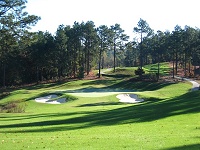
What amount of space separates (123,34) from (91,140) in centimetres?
8802

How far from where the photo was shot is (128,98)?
4897cm

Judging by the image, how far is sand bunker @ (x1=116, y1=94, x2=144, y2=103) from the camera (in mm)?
46800

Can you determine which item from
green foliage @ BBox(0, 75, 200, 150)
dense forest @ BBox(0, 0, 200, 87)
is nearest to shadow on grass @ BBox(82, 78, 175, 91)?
dense forest @ BBox(0, 0, 200, 87)

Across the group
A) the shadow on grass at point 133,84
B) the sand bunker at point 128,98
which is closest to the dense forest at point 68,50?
the shadow on grass at point 133,84

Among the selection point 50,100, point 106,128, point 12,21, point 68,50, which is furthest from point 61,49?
point 106,128

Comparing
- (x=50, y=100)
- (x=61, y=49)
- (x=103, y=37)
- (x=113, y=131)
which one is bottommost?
(x=50, y=100)

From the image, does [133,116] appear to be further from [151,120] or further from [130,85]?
[130,85]

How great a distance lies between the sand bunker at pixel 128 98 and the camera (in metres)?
46.8

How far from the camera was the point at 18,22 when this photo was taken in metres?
33.9

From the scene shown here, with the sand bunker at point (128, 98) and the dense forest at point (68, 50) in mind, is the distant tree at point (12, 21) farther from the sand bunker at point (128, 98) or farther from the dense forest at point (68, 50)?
the dense forest at point (68, 50)

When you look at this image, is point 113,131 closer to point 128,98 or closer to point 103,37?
point 128,98

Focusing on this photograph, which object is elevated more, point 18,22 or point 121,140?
point 18,22

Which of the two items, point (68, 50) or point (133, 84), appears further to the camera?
point (68, 50)

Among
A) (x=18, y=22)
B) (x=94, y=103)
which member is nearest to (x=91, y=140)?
(x=18, y=22)
